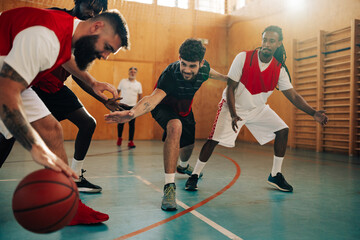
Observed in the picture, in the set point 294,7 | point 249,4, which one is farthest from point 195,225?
point 249,4

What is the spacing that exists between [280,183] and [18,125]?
9.52 ft

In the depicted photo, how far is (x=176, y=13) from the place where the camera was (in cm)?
1026

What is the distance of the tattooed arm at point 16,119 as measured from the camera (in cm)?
135

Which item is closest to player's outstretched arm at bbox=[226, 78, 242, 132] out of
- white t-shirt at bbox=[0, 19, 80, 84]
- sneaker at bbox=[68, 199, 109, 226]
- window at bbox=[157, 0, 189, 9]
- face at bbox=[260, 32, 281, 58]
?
face at bbox=[260, 32, 281, 58]

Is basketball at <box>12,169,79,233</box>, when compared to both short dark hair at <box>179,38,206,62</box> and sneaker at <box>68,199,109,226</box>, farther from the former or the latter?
short dark hair at <box>179,38,206,62</box>

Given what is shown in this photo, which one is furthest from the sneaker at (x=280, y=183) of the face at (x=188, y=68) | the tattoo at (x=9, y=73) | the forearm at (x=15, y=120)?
the tattoo at (x=9, y=73)

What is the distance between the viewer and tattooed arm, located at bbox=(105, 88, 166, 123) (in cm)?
245

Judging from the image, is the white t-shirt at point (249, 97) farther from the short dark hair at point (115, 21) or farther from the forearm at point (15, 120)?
the forearm at point (15, 120)

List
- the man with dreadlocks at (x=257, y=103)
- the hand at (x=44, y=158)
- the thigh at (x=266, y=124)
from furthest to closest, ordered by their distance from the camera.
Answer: the thigh at (x=266, y=124) → the man with dreadlocks at (x=257, y=103) → the hand at (x=44, y=158)

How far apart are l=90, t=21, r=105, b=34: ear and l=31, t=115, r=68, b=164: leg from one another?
0.71 m

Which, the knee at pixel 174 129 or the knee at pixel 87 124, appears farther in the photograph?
the knee at pixel 87 124

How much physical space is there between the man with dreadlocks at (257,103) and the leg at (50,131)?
5.51 ft

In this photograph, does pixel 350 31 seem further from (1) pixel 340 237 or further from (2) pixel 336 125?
(1) pixel 340 237

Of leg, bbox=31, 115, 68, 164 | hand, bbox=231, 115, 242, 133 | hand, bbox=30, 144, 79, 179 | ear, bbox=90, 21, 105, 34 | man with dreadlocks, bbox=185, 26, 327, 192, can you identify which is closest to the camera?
hand, bbox=30, 144, 79, 179
